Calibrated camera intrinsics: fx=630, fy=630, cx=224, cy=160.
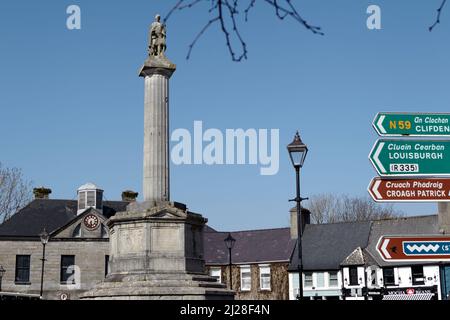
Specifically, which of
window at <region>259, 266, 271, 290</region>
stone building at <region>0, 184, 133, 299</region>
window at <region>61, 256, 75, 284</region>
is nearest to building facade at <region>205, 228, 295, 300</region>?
window at <region>259, 266, 271, 290</region>

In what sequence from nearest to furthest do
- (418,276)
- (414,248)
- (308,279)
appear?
(414,248) → (418,276) → (308,279)

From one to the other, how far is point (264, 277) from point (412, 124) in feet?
131

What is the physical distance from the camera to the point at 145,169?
2167cm

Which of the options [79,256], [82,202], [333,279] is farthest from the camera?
[82,202]

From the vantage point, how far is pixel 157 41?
22859 mm

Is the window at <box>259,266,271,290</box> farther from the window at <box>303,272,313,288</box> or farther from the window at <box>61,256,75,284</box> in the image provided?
the window at <box>61,256,75,284</box>

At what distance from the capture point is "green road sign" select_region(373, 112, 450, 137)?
8.59 meters

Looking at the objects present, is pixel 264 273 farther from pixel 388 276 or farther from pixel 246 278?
Answer: pixel 388 276

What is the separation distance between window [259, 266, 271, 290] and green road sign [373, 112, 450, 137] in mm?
39727

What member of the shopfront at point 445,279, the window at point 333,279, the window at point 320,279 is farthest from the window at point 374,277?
the shopfront at point 445,279

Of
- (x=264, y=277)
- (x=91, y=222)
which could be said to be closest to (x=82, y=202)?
(x=91, y=222)

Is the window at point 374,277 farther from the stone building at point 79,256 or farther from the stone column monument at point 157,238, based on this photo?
the stone column monument at point 157,238

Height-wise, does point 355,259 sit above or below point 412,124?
below
